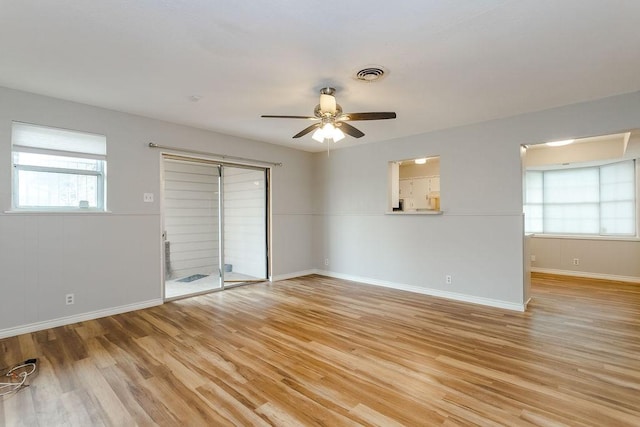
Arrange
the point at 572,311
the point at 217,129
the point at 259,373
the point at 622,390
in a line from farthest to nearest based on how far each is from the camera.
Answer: the point at 217,129, the point at 572,311, the point at 259,373, the point at 622,390

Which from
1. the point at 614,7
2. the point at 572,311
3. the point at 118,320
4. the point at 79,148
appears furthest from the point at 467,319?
the point at 79,148

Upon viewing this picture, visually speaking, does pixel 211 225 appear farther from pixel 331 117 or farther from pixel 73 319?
pixel 331 117

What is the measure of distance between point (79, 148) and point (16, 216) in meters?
1.00

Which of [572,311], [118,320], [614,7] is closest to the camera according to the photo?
[614,7]

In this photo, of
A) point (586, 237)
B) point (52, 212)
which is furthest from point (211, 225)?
point (586, 237)

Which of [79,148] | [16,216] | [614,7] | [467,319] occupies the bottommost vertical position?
[467,319]

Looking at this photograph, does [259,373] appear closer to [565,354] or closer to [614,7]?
[565,354]

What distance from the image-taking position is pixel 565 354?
2699 millimetres

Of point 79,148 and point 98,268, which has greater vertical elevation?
point 79,148

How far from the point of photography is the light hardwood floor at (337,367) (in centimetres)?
192

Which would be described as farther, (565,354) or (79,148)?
(79,148)

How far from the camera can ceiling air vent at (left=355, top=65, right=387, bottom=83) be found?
270cm

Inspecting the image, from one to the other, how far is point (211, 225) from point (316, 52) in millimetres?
3560

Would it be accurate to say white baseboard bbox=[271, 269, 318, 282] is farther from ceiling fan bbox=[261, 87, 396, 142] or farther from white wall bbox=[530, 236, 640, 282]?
white wall bbox=[530, 236, 640, 282]
